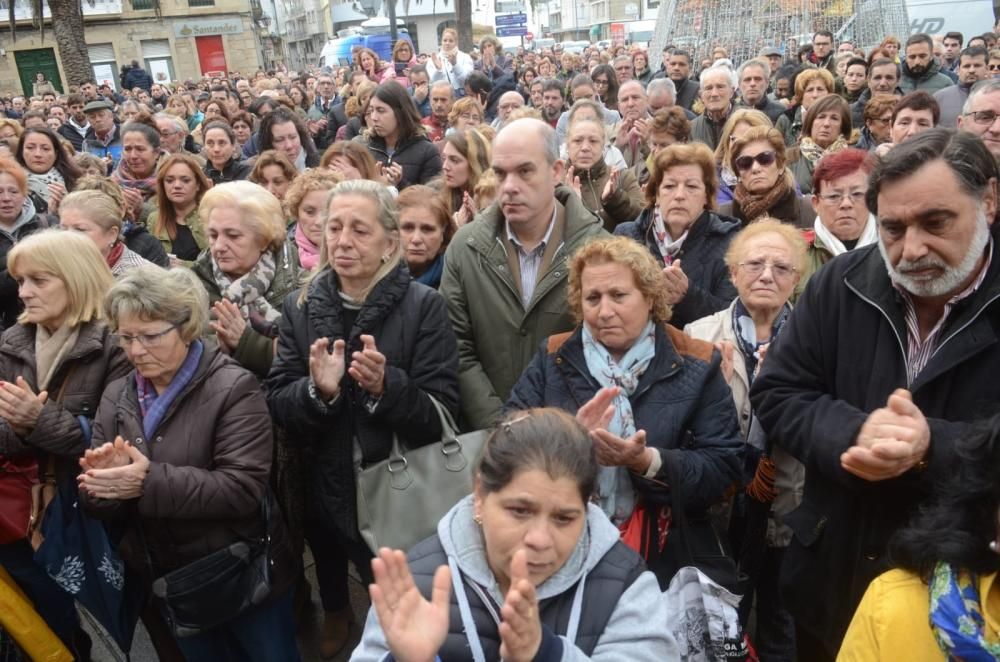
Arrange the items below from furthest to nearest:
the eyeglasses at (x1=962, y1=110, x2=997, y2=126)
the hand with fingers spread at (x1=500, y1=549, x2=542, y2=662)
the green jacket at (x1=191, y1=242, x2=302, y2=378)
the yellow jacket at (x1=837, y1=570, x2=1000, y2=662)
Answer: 1. the eyeglasses at (x1=962, y1=110, x2=997, y2=126)
2. the green jacket at (x1=191, y1=242, x2=302, y2=378)
3. the yellow jacket at (x1=837, y1=570, x2=1000, y2=662)
4. the hand with fingers spread at (x1=500, y1=549, x2=542, y2=662)

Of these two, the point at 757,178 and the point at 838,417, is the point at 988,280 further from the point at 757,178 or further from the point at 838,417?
the point at 757,178

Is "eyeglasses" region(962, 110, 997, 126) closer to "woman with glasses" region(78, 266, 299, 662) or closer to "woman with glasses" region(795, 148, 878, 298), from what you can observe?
"woman with glasses" region(795, 148, 878, 298)

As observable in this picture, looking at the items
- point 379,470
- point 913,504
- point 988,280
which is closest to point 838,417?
point 913,504

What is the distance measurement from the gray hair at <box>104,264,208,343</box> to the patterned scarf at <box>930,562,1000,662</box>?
2.50 m

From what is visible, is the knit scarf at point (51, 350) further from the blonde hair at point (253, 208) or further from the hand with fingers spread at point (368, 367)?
the hand with fingers spread at point (368, 367)

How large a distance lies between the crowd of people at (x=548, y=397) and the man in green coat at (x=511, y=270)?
0.01 meters

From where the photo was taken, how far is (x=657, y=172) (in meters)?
3.81

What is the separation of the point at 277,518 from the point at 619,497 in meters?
1.38

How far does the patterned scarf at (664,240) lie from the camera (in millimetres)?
3691

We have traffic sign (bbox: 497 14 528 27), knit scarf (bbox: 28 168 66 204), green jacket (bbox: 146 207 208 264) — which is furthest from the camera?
traffic sign (bbox: 497 14 528 27)

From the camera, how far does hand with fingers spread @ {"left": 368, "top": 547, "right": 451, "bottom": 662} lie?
156 cm

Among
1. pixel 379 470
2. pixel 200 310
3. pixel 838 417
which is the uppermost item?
pixel 200 310

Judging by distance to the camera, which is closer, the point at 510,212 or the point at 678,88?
the point at 510,212

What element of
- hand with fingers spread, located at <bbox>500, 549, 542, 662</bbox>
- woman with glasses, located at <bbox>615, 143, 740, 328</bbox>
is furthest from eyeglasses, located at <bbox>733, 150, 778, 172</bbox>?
hand with fingers spread, located at <bbox>500, 549, 542, 662</bbox>
